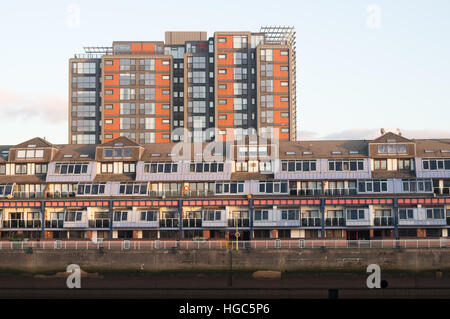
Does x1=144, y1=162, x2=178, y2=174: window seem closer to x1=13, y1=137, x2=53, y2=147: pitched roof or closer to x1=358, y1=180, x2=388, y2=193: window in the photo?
x1=13, y1=137, x2=53, y2=147: pitched roof

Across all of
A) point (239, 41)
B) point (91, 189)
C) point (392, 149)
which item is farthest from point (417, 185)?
point (239, 41)

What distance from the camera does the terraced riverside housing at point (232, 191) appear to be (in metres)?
88.2

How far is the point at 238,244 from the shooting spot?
75688mm

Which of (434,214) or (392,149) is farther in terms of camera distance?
(392,149)

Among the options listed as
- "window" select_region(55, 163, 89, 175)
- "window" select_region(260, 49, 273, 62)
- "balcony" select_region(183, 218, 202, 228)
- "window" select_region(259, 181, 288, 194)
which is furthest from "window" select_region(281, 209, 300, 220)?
"window" select_region(260, 49, 273, 62)

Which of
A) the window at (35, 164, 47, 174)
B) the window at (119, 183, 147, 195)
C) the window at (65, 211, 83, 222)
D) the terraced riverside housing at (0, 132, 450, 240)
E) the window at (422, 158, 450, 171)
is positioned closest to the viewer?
the terraced riverside housing at (0, 132, 450, 240)

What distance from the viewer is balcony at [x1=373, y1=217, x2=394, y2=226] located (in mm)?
87500

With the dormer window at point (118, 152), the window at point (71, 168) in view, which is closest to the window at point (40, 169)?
the window at point (71, 168)

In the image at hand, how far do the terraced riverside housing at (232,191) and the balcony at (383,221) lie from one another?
13 centimetres

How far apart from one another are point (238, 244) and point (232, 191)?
16916mm

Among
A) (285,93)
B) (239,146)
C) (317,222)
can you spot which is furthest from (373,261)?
(285,93)

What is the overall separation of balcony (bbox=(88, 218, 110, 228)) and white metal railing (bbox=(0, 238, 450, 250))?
1272 cm

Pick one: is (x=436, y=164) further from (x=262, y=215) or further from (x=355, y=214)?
(x=262, y=215)

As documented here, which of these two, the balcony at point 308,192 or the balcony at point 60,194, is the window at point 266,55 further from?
the balcony at point 60,194
